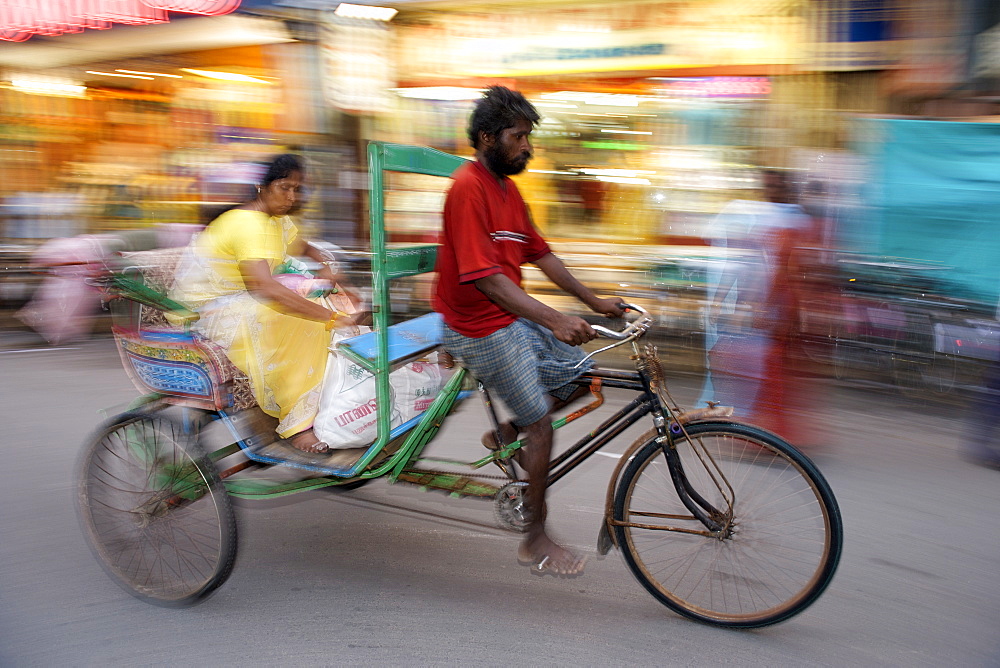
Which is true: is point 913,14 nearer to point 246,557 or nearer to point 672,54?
point 672,54

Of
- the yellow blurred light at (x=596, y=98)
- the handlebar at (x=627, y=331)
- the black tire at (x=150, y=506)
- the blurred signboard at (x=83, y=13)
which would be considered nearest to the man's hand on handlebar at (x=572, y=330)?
the handlebar at (x=627, y=331)

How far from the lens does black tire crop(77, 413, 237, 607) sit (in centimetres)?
294

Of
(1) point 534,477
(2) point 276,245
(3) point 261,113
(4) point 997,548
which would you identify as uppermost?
(3) point 261,113

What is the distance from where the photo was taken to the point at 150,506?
3.07 metres

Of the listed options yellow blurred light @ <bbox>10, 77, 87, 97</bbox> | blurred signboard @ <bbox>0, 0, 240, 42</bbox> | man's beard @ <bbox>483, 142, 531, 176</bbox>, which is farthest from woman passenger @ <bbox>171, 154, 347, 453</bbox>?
yellow blurred light @ <bbox>10, 77, 87, 97</bbox>

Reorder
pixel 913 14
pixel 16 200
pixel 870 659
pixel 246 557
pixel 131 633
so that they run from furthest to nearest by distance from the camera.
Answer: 1. pixel 16 200
2. pixel 913 14
3. pixel 246 557
4. pixel 131 633
5. pixel 870 659

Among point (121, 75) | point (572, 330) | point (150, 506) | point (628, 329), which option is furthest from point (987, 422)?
point (121, 75)

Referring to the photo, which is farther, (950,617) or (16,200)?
(16,200)

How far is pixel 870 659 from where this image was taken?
2.61 metres

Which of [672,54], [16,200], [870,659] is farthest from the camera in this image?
[16,200]

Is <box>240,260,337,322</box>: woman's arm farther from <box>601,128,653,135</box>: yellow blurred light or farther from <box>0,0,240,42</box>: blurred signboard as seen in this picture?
<box>0,0,240,42</box>: blurred signboard

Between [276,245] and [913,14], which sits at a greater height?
[913,14]

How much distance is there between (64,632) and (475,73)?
22.7 ft

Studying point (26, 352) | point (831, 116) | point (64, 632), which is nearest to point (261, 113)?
point (26, 352)
